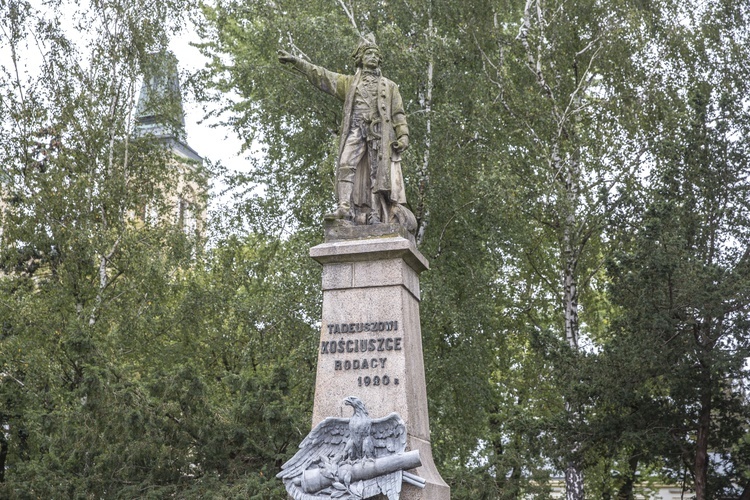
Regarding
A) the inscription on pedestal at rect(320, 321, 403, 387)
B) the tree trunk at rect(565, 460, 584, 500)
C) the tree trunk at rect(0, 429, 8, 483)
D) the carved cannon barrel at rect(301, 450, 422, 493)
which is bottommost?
the carved cannon barrel at rect(301, 450, 422, 493)

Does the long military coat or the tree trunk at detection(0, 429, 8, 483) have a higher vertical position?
the long military coat

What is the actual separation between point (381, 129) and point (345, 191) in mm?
750

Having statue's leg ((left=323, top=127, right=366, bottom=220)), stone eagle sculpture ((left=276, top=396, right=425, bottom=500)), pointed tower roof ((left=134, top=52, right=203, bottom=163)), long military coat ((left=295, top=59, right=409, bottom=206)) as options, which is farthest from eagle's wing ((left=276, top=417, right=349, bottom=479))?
pointed tower roof ((left=134, top=52, right=203, bottom=163))

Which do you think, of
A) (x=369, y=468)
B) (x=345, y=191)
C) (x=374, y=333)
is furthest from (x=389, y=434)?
(x=345, y=191)

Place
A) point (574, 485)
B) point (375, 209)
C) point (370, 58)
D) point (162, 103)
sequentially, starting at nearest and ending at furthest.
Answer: point (375, 209)
point (370, 58)
point (574, 485)
point (162, 103)

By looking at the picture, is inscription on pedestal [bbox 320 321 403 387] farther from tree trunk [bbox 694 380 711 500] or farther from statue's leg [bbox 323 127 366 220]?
tree trunk [bbox 694 380 711 500]

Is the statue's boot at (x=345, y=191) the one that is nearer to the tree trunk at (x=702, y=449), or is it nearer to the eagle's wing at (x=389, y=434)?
the eagle's wing at (x=389, y=434)

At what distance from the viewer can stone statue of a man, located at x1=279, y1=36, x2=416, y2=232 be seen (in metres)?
9.61

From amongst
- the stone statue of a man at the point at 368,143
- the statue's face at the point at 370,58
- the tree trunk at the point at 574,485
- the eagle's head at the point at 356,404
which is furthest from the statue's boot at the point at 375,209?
the tree trunk at the point at 574,485

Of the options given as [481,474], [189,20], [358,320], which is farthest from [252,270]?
[358,320]

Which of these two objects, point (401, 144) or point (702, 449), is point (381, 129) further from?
point (702, 449)

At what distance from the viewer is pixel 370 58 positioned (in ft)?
32.8

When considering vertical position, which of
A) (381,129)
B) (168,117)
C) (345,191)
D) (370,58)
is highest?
(168,117)

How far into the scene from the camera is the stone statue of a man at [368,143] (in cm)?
961
